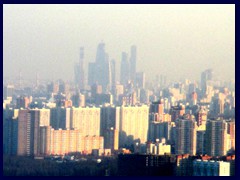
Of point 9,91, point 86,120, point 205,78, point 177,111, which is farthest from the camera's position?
point 205,78

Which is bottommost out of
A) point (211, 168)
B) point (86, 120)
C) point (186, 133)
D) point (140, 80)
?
point (211, 168)

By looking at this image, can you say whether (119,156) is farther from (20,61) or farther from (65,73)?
(20,61)

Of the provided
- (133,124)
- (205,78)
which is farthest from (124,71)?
(205,78)

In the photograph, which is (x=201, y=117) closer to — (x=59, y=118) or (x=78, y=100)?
(x=78, y=100)

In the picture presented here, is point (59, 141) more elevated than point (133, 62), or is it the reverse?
point (133, 62)

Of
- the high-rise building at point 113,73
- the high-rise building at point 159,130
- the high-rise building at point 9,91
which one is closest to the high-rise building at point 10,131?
the high-rise building at point 9,91

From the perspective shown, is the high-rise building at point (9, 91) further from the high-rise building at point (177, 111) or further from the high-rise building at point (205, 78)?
the high-rise building at point (205, 78)
